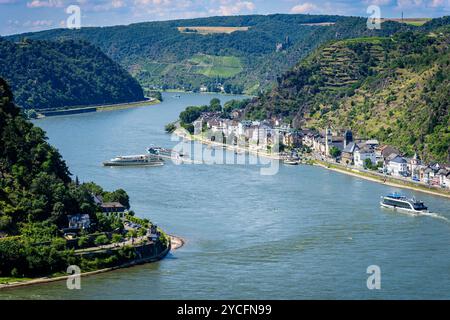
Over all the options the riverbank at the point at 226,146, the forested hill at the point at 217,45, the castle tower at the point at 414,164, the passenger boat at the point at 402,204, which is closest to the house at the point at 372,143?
the riverbank at the point at 226,146

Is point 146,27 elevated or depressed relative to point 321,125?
elevated

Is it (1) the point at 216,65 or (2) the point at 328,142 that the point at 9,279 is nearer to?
(2) the point at 328,142

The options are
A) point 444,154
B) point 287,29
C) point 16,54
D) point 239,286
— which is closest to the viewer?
point 239,286

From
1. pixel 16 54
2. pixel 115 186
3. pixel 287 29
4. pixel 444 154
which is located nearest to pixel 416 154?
pixel 444 154

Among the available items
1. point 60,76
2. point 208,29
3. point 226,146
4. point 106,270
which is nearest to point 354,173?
point 226,146

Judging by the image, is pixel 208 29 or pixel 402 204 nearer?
pixel 402 204

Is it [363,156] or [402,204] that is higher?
[363,156]

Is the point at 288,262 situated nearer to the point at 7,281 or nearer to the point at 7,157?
the point at 7,281
